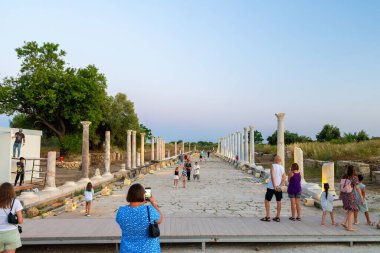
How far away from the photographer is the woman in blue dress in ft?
13.4

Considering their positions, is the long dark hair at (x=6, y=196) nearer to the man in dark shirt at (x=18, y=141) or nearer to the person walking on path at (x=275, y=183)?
the person walking on path at (x=275, y=183)

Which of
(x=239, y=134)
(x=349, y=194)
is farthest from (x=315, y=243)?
(x=239, y=134)

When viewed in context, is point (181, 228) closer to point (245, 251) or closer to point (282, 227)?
point (245, 251)

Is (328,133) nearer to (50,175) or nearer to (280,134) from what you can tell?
(280,134)

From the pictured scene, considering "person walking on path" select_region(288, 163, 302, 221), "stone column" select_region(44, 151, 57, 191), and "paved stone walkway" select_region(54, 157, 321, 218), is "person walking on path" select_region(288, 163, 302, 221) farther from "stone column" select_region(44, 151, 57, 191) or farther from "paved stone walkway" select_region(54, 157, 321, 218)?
"stone column" select_region(44, 151, 57, 191)

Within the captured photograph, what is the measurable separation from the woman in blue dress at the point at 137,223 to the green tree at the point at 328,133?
2509 inches

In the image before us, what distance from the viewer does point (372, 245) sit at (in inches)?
287

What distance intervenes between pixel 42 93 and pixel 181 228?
29654 mm

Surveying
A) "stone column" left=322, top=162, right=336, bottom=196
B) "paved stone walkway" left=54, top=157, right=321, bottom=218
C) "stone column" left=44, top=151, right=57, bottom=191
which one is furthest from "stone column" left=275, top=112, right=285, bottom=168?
"stone column" left=44, top=151, right=57, bottom=191

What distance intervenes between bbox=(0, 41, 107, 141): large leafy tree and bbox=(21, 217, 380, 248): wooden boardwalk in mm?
27303

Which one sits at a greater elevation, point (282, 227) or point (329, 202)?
point (329, 202)

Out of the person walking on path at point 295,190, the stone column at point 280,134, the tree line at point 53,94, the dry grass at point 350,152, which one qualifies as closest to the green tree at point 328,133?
the dry grass at point 350,152

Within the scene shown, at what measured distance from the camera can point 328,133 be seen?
64.1m

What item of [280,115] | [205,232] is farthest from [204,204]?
[280,115]
